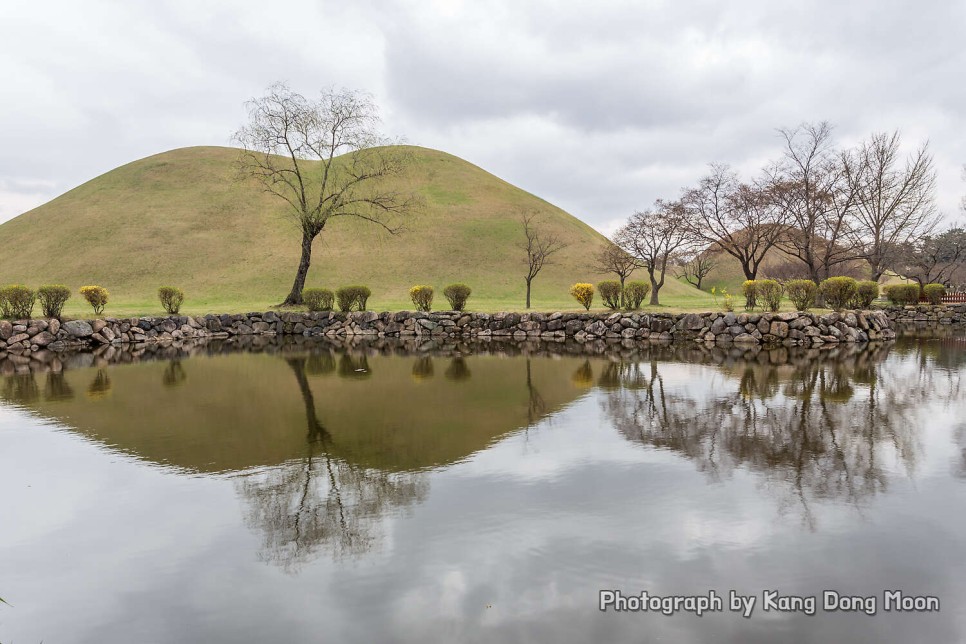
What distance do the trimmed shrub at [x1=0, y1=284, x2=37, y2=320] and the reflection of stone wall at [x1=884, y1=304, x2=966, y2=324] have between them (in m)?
48.2

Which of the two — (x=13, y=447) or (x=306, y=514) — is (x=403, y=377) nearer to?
(x=13, y=447)

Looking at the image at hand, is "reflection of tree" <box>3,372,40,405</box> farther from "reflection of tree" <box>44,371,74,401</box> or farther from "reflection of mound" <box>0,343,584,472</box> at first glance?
"reflection of tree" <box>44,371,74,401</box>

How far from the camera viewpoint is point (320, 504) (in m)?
5.59

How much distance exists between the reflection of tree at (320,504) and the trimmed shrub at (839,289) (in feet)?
82.1

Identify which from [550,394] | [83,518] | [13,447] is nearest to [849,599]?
[83,518]

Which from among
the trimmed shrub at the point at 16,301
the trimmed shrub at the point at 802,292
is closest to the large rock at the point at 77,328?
the trimmed shrub at the point at 16,301

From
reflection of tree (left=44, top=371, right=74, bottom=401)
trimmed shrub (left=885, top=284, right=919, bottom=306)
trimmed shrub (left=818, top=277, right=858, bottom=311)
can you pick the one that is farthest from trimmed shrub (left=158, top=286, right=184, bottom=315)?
trimmed shrub (left=885, top=284, right=919, bottom=306)

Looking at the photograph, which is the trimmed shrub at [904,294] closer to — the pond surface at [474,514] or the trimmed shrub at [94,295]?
the pond surface at [474,514]

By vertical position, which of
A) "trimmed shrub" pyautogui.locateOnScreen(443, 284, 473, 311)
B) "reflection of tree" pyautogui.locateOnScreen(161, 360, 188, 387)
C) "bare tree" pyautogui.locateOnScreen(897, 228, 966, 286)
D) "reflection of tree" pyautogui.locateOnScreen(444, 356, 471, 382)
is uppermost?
"bare tree" pyautogui.locateOnScreen(897, 228, 966, 286)

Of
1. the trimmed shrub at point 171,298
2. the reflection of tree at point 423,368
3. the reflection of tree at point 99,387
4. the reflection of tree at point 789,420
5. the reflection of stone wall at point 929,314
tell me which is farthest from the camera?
the reflection of stone wall at point 929,314

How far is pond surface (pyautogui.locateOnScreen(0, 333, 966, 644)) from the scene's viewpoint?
3689 millimetres

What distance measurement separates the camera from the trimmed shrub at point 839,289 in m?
25.0

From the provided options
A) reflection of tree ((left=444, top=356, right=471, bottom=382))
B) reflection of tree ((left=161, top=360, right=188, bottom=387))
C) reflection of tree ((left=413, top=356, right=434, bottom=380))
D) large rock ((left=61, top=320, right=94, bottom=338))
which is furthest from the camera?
large rock ((left=61, top=320, right=94, bottom=338))

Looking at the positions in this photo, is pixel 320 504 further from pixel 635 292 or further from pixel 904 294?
pixel 904 294
